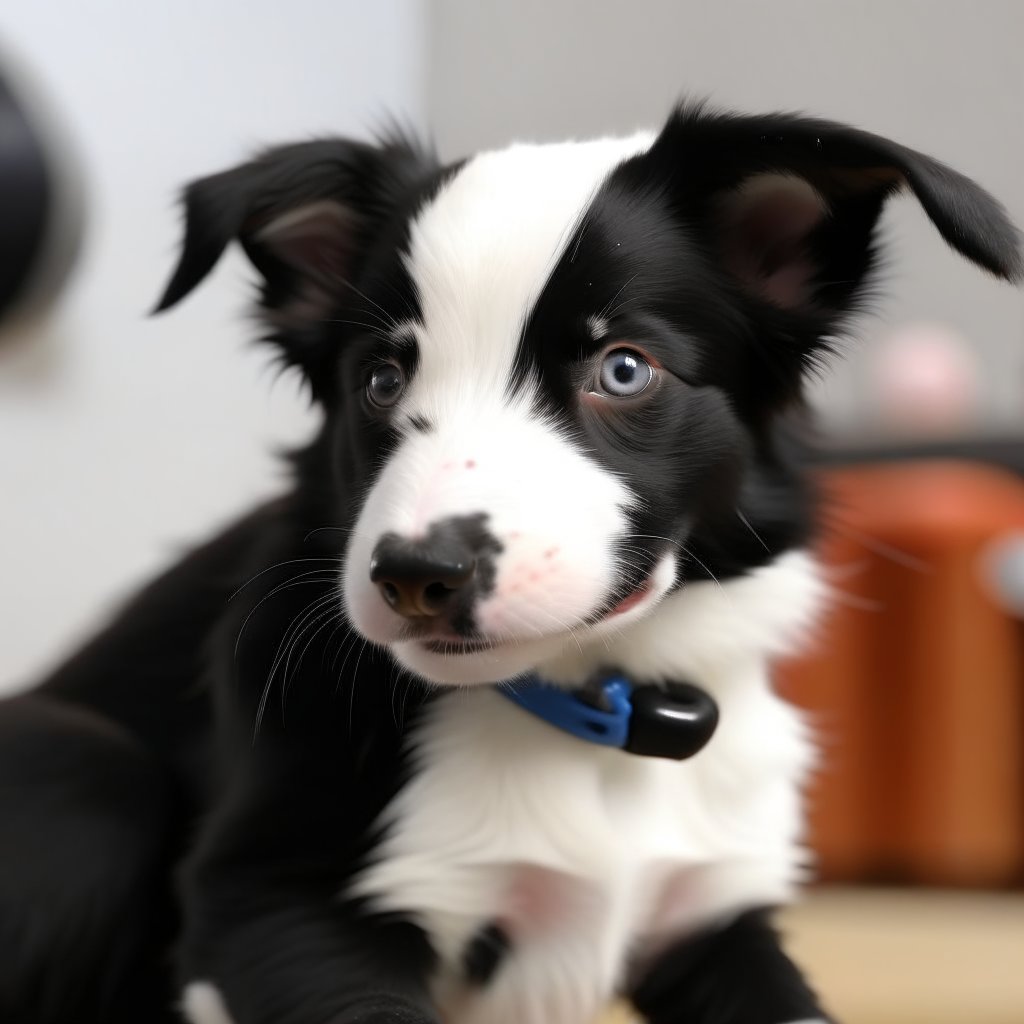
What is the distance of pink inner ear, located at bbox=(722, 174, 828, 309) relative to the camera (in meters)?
1.00

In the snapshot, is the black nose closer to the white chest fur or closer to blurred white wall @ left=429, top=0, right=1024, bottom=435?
the white chest fur

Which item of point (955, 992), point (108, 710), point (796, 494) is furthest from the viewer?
point (955, 992)

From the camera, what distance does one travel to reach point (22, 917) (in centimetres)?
98

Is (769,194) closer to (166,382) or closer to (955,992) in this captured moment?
(955,992)

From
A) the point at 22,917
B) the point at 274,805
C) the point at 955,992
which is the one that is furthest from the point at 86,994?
the point at 955,992

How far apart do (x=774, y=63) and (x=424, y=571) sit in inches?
83.8

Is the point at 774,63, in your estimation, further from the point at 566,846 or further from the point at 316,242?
the point at 566,846

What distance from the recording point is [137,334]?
2.09 metres

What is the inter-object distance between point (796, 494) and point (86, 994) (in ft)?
2.31

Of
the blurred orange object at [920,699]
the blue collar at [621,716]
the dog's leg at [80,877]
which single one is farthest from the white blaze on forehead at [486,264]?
the blurred orange object at [920,699]

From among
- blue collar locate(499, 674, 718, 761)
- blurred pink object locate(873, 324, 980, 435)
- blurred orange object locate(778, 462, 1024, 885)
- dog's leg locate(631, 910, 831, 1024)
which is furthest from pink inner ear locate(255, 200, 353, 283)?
blurred pink object locate(873, 324, 980, 435)

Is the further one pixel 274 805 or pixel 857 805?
pixel 857 805

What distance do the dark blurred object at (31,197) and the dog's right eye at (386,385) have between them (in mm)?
563

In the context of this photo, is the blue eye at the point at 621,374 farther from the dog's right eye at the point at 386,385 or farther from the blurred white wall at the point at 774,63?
the blurred white wall at the point at 774,63
